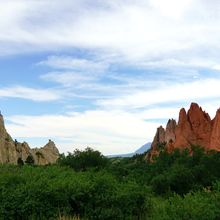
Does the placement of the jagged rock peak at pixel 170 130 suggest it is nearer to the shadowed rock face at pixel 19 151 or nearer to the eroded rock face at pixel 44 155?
the shadowed rock face at pixel 19 151

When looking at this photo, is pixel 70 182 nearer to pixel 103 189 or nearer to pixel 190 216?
pixel 103 189

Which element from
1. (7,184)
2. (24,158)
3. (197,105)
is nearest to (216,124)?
(197,105)

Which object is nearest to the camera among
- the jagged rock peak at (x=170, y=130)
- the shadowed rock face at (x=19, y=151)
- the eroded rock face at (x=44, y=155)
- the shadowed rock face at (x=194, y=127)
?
the shadowed rock face at (x=19, y=151)

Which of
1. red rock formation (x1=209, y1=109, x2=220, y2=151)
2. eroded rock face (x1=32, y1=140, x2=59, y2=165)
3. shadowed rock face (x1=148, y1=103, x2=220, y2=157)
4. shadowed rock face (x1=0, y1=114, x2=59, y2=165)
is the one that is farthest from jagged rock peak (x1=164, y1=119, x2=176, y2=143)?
eroded rock face (x1=32, y1=140, x2=59, y2=165)

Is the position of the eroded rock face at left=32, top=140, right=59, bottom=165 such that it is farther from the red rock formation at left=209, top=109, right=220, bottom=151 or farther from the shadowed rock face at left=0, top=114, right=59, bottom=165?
the red rock formation at left=209, top=109, right=220, bottom=151

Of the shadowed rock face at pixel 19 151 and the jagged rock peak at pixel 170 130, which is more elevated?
the jagged rock peak at pixel 170 130

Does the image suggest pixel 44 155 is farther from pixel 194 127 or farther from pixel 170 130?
pixel 170 130

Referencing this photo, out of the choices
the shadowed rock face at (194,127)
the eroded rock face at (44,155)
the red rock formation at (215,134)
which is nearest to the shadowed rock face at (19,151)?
the eroded rock face at (44,155)

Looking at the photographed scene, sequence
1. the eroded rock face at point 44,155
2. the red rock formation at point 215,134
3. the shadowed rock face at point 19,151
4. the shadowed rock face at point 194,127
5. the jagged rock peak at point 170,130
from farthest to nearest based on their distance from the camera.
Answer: the jagged rock peak at point 170,130 → the shadowed rock face at point 194,127 → the eroded rock face at point 44,155 → the red rock formation at point 215,134 → the shadowed rock face at point 19,151

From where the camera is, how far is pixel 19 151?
130500 millimetres

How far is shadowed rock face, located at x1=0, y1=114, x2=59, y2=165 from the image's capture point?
11600 centimetres

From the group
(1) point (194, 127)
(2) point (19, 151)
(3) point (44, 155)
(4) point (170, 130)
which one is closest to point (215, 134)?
(1) point (194, 127)

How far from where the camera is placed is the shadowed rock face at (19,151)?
116000 millimetres

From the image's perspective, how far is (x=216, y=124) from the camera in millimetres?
129750
